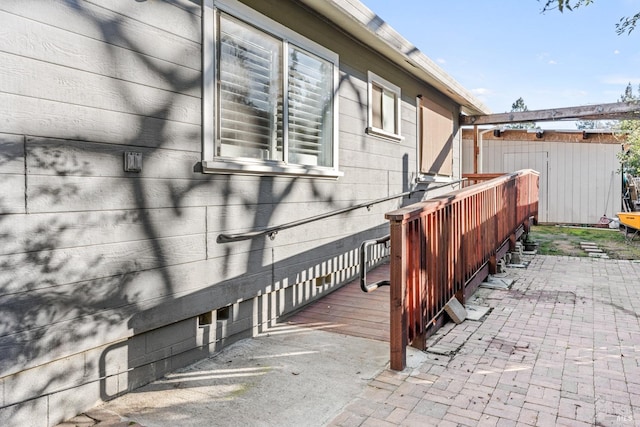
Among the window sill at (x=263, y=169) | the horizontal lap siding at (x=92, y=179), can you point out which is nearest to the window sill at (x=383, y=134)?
the window sill at (x=263, y=169)

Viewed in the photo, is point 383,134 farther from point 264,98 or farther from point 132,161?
point 132,161

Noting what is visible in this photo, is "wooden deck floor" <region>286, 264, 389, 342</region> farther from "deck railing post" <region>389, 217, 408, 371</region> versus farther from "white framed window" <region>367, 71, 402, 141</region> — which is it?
"white framed window" <region>367, 71, 402, 141</region>

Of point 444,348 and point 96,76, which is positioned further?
point 444,348

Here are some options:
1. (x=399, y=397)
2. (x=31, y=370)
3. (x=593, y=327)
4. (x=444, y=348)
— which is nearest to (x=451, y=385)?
(x=399, y=397)

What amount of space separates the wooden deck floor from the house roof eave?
9.67ft

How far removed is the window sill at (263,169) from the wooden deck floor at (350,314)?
1.33 metres

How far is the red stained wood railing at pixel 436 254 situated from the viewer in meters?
2.90

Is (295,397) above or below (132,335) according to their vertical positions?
below

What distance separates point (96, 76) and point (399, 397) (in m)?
2.55

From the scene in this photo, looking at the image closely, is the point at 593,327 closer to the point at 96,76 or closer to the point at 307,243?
the point at 307,243

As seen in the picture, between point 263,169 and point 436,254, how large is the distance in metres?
1.58

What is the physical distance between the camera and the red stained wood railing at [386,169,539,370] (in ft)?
9.53

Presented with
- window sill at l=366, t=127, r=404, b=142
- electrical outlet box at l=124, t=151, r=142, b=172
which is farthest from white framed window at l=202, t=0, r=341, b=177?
window sill at l=366, t=127, r=404, b=142

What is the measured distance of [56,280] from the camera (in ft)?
7.45
